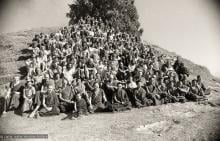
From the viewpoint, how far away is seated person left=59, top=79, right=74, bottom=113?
1048 cm

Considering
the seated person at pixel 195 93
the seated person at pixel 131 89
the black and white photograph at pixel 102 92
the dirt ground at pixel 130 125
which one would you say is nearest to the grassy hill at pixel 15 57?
the black and white photograph at pixel 102 92

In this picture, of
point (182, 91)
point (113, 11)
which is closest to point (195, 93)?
point (182, 91)

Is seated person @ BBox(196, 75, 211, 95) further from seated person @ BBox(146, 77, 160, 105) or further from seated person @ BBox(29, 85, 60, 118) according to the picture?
seated person @ BBox(29, 85, 60, 118)

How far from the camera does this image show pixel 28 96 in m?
10.5

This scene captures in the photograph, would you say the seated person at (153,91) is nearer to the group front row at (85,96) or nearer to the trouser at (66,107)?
the group front row at (85,96)

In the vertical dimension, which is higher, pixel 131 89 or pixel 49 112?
pixel 131 89

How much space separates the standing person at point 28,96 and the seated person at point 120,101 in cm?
279

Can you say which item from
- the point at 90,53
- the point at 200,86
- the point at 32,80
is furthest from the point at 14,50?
the point at 200,86

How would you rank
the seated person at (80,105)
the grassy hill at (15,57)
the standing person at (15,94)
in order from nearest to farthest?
the seated person at (80,105) < the standing person at (15,94) < the grassy hill at (15,57)

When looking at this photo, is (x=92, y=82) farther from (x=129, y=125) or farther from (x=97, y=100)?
(x=129, y=125)

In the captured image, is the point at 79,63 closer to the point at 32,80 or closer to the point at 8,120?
the point at 32,80

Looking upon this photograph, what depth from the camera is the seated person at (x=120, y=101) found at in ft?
34.9

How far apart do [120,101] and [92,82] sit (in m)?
1.29

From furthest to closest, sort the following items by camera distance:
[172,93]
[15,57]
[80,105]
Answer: [15,57] < [172,93] < [80,105]
